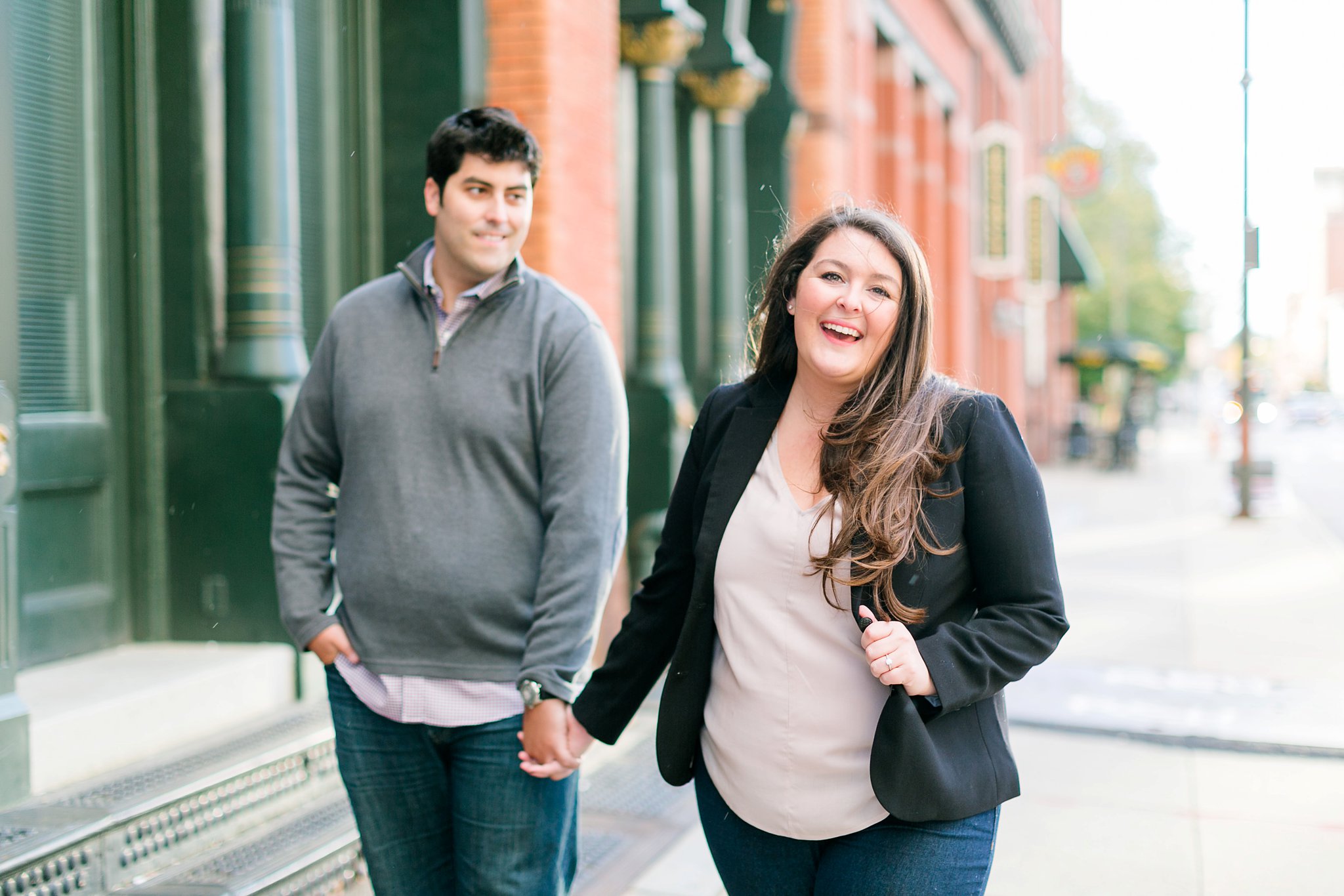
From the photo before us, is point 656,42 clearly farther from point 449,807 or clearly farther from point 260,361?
point 449,807

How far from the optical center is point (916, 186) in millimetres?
19578

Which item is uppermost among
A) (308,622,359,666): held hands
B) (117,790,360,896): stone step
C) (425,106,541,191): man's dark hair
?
(425,106,541,191): man's dark hair

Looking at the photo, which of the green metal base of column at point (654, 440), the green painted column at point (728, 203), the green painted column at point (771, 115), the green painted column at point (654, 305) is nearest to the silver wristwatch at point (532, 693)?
the green painted column at point (654, 305)

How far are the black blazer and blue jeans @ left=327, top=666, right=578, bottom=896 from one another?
389 mm

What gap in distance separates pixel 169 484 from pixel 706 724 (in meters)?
3.44

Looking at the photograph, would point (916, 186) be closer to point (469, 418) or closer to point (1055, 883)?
point (1055, 883)

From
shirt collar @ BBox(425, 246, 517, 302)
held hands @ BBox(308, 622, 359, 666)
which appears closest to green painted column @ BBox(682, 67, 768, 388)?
shirt collar @ BBox(425, 246, 517, 302)

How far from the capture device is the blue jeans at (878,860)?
83.6 inches

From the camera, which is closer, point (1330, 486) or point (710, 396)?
point (710, 396)

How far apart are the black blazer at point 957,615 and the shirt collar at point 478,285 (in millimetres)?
672

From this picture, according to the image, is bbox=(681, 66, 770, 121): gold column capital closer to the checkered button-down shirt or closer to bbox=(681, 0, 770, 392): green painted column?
bbox=(681, 0, 770, 392): green painted column

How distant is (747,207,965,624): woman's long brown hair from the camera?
6.84 feet

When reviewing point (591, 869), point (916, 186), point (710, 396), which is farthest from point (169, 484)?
point (916, 186)

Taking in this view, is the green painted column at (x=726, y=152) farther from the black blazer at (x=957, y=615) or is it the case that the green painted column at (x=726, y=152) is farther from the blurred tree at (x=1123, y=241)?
the blurred tree at (x=1123, y=241)
